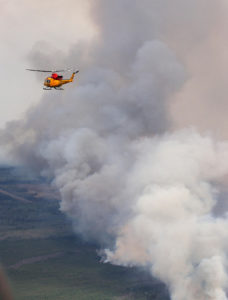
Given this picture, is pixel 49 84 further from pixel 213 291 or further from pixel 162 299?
pixel 162 299

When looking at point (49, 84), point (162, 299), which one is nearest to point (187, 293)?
point (162, 299)

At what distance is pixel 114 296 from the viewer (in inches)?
7756

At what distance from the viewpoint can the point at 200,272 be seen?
149 metres

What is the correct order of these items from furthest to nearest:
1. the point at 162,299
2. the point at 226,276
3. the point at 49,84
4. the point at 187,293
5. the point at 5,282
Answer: the point at 162,299 → the point at 187,293 → the point at 226,276 → the point at 49,84 → the point at 5,282

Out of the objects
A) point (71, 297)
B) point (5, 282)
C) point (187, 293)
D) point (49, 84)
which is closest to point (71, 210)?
point (71, 297)

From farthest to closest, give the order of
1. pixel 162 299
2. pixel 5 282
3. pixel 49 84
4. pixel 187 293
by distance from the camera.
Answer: pixel 162 299
pixel 187 293
pixel 49 84
pixel 5 282

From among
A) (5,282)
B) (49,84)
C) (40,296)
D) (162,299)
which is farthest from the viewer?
(40,296)

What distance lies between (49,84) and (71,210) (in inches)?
3521

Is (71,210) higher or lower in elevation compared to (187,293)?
higher

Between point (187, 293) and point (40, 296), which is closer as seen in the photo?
point (187, 293)

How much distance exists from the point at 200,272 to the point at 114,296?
5695cm

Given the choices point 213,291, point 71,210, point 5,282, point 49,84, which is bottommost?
point 5,282

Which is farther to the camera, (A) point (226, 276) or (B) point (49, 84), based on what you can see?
(A) point (226, 276)

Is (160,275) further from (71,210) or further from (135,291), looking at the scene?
(71,210)
